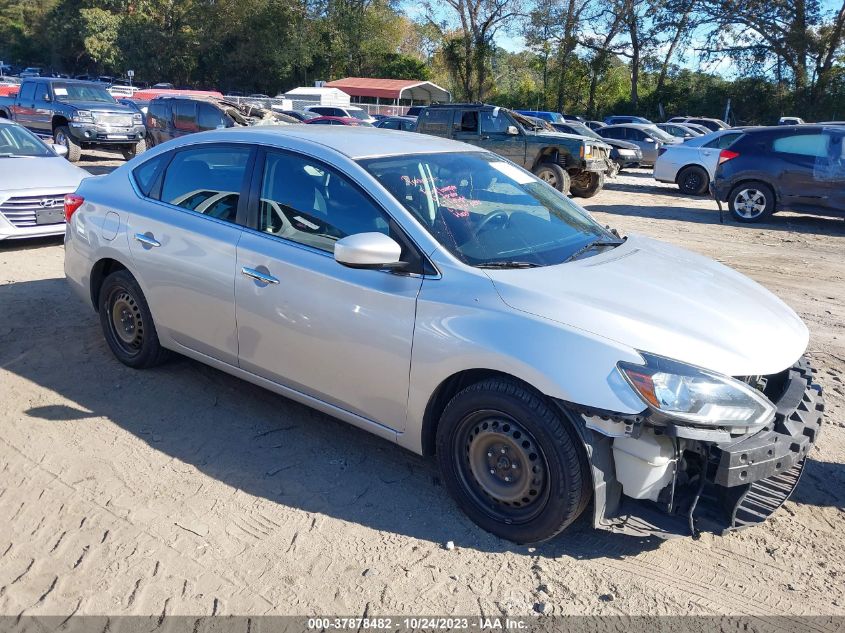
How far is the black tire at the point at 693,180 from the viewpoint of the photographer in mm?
16953

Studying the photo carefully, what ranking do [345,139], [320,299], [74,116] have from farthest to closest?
[74,116]
[345,139]
[320,299]

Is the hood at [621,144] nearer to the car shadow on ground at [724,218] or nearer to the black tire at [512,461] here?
the car shadow on ground at [724,218]

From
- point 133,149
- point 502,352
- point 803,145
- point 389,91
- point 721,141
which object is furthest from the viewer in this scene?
point 389,91

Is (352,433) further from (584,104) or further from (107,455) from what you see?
(584,104)

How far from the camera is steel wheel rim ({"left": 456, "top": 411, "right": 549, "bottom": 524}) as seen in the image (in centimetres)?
309

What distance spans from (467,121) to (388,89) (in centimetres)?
3389

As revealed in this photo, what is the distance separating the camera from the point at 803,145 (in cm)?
1198

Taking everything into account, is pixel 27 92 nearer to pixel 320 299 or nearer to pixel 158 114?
pixel 158 114

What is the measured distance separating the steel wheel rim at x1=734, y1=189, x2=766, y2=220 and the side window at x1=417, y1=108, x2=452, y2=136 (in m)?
5.99

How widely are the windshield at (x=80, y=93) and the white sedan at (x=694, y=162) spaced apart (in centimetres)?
1364

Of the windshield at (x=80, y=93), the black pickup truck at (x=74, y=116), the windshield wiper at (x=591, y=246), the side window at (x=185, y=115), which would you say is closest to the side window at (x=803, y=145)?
the windshield wiper at (x=591, y=246)

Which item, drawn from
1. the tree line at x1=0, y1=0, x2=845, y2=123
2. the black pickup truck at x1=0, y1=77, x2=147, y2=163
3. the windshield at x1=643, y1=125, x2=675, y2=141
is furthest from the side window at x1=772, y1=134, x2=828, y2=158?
the tree line at x1=0, y1=0, x2=845, y2=123

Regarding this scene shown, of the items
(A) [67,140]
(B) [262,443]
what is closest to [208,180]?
(B) [262,443]

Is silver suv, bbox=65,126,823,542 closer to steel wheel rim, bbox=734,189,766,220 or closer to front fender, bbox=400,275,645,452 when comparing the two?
front fender, bbox=400,275,645,452
